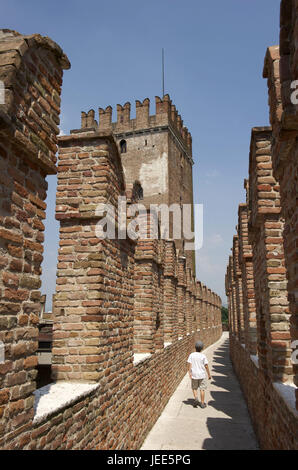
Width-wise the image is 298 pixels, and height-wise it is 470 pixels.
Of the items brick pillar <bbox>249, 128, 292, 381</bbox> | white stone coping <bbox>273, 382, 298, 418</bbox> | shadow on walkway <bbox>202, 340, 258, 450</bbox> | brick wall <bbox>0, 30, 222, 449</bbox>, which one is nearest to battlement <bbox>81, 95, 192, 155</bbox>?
shadow on walkway <bbox>202, 340, 258, 450</bbox>

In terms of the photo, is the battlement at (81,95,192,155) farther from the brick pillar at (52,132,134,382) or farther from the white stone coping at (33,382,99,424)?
the white stone coping at (33,382,99,424)

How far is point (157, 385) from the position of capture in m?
7.06

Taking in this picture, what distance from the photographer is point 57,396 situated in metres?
3.18

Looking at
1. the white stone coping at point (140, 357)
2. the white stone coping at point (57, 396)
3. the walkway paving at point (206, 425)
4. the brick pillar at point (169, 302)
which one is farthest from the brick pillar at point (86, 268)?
the brick pillar at point (169, 302)

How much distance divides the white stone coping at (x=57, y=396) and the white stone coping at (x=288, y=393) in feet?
6.10

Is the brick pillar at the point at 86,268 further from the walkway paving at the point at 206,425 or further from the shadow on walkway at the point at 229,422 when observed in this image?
the shadow on walkway at the point at 229,422

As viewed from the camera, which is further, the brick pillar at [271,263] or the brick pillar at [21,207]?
the brick pillar at [271,263]

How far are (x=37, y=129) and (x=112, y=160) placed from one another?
1827 mm

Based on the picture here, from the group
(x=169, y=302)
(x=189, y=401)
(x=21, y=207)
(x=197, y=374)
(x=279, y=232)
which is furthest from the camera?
(x=169, y=302)

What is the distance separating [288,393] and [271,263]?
1529 millimetres

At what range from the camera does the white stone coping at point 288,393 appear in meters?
2.87

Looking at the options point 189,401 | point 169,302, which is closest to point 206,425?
point 189,401

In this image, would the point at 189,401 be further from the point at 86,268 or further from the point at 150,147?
the point at 150,147

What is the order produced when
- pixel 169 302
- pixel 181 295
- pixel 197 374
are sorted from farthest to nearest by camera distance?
1. pixel 181 295
2. pixel 169 302
3. pixel 197 374
